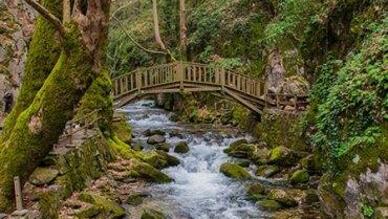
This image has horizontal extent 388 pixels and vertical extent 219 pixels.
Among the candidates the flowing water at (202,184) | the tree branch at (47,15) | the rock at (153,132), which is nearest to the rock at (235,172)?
the flowing water at (202,184)

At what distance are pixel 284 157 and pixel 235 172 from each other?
173 centimetres

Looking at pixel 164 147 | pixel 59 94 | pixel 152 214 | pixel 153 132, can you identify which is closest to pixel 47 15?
pixel 59 94

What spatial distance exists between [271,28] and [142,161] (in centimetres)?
661

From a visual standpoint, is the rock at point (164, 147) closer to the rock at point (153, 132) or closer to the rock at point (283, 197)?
the rock at point (153, 132)

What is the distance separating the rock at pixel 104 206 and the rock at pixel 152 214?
58cm

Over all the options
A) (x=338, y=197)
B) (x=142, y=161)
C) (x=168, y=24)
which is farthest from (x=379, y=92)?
(x=168, y=24)

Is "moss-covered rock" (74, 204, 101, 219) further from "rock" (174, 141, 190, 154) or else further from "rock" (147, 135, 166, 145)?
"rock" (147, 135, 166, 145)

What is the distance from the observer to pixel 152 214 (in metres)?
9.74

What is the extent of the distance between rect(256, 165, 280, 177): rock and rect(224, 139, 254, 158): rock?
1.85 m

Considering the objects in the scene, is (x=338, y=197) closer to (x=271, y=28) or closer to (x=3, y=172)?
(x=3, y=172)

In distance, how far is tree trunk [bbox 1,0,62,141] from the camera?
8.70 metres

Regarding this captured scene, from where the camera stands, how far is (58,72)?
24.6ft

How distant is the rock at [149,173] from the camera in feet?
43.2

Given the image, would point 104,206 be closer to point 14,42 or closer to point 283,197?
point 283,197
